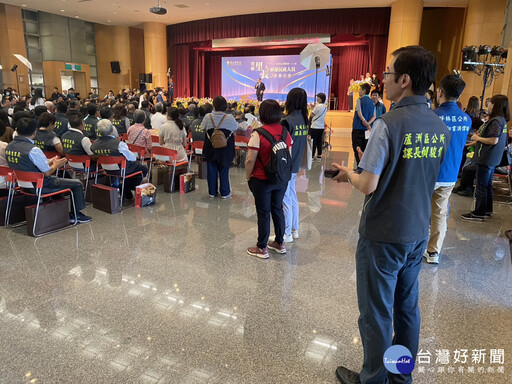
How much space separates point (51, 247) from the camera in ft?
12.3

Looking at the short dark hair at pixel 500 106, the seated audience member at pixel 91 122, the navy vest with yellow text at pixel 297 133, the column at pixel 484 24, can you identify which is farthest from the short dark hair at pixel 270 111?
the column at pixel 484 24

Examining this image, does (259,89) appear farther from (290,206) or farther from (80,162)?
(290,206)

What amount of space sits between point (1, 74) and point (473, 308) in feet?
63.2

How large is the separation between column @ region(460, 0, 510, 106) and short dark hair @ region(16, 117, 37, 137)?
1203 centimetres

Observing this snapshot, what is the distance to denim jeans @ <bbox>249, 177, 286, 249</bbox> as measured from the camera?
332 cm

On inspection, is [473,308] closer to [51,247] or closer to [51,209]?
[51,247]

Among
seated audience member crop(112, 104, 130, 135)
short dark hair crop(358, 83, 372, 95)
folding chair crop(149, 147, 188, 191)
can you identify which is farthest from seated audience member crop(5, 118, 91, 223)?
short dark hair crop(358, 83, 372, 95)

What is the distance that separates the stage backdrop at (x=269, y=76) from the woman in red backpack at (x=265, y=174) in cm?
1351

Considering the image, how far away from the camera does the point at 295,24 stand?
15.1 meters

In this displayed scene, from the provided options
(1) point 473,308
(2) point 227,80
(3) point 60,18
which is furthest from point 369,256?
(3) point 60,18

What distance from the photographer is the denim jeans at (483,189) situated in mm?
4668

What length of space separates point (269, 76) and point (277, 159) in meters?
15.6

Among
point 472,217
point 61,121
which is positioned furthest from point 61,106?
point 472,217

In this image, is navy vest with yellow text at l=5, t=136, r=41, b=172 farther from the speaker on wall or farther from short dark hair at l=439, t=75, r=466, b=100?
the speaker on wall
